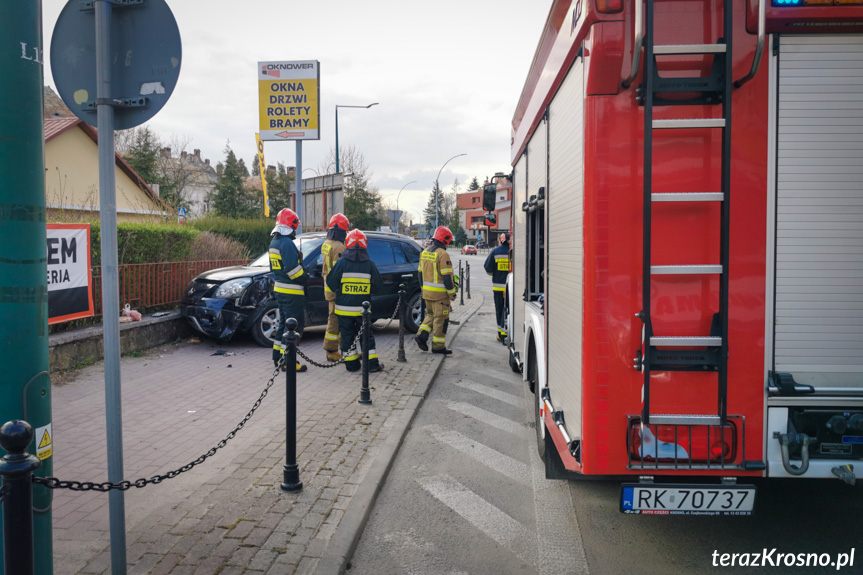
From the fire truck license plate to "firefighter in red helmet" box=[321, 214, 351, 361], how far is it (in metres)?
6.29

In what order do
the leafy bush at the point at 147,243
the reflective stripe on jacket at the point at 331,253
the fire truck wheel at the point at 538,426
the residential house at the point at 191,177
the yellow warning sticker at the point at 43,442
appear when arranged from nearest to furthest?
the yellow warning sticker at the point at 43,442, the fire truck wheel at the point at 538,426, the reflective stripe on jacket at the point at 331,253, the leafy bush at the point at 147,243, the residential house at the point at 191,177

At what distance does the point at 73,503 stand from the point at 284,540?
1.60 metres

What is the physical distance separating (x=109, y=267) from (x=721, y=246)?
9.51ft

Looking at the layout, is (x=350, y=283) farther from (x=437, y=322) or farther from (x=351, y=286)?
(x=437, y=322)

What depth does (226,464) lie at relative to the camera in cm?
506

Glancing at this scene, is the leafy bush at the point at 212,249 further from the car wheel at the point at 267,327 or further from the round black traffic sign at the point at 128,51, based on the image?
the round black traffic sign at the point at 128,51

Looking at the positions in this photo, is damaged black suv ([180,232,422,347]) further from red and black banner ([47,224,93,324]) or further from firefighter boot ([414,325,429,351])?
red and black banner ([47,224,93,324])

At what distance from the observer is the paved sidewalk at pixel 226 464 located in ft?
11.8

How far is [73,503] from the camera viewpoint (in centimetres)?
424

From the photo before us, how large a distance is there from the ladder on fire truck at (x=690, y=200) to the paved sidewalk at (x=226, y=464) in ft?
6.78

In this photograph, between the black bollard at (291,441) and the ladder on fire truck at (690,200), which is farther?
the black bollard at (291,441)

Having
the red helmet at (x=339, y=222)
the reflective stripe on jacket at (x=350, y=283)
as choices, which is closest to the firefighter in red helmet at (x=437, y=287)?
the red helmet at (x=339, y=222)

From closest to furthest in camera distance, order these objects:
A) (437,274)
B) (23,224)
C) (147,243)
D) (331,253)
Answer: (23,224) → (331,253) → (437,274) → (147,243)

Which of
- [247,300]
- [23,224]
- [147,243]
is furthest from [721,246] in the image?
[147,243]
